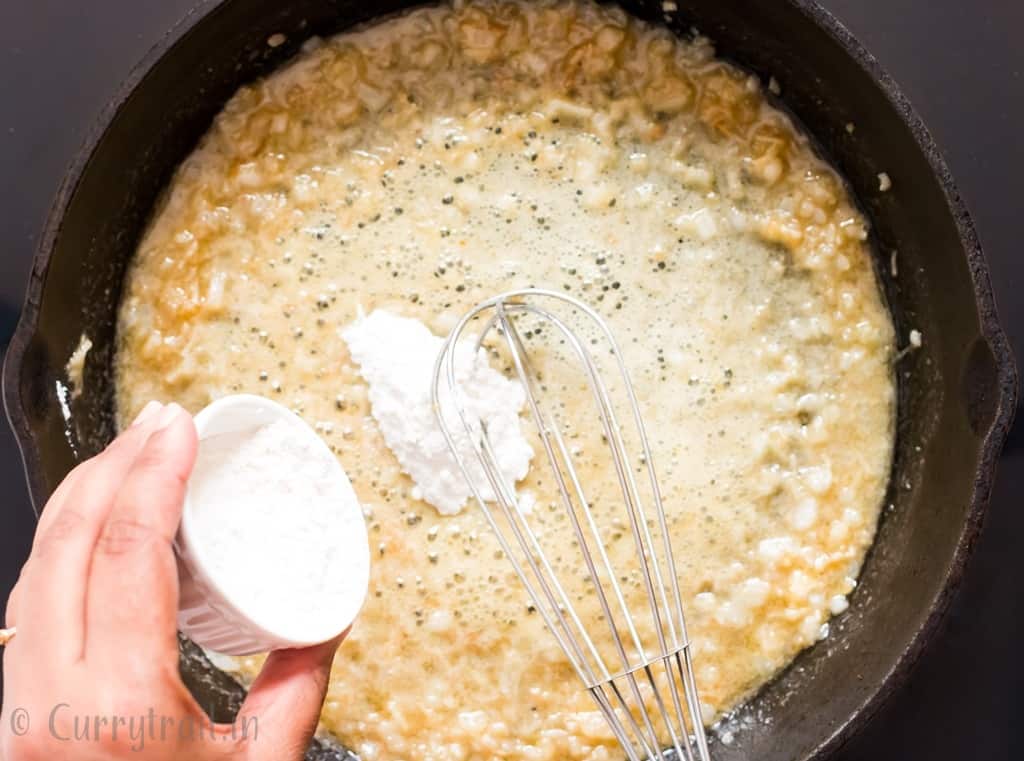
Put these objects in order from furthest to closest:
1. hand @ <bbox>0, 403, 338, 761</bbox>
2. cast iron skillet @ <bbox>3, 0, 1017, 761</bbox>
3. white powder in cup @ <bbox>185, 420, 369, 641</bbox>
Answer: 1. cast iron skillet @ <bbox>3, 0, 1017, 761</bbox>
2. white powder in cup @ <bbox>185, 420, 369, 641</bbox>
3. hand @ <bbox>0, 403, 338, 761</bbox>

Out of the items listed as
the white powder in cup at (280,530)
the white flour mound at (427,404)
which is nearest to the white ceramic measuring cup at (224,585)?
the white powder in cup at (280,530)

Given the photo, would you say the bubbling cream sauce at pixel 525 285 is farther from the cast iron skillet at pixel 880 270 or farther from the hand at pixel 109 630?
the hand at pixel 109 630

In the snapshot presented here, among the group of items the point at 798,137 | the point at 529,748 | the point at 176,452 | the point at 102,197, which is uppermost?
the point at 798,137

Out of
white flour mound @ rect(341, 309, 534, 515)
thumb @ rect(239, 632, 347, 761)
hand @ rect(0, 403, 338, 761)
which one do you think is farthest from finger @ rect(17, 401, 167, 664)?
white flour mound @ rect(341, 309, 534, 515)

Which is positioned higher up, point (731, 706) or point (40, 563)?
point (40, 563)

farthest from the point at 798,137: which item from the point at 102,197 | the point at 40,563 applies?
the point at 40,563

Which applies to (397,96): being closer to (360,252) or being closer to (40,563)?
(360,252)

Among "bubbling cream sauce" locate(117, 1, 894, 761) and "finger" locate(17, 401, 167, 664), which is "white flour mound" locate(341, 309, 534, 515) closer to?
"bubbling cream sauce" locate(117, 1, 894, 761)
